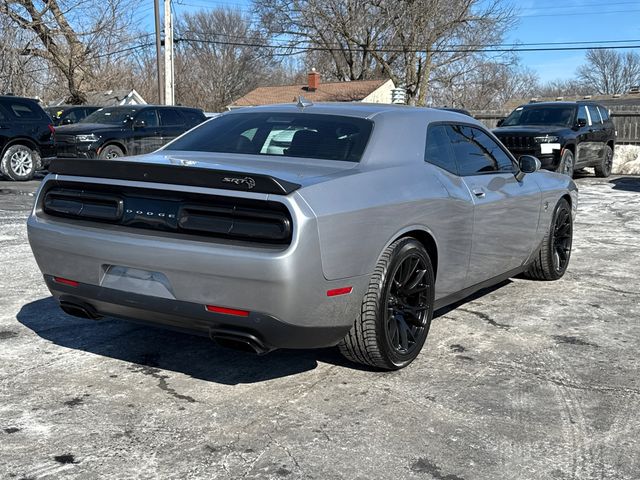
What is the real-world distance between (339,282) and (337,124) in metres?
1.36

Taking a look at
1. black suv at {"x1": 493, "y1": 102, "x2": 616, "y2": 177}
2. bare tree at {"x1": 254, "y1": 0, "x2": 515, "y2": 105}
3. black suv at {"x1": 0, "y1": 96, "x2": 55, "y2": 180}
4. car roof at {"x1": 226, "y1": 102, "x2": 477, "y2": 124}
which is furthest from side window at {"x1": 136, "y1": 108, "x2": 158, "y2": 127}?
bare tree at {"x1": 254, "y1": 0, "x2": 515, "y2": 105}

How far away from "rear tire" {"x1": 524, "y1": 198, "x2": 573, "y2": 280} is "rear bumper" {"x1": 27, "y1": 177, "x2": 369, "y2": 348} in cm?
312

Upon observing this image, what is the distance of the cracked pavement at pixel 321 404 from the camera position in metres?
3.12

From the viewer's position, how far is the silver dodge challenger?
11.4 feet

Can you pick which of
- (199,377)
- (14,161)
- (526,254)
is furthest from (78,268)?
(14,161)

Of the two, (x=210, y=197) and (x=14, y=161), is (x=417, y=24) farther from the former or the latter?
(x=210, y=197)

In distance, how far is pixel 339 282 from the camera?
363cm

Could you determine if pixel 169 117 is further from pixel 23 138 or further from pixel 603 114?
pixel 603 114

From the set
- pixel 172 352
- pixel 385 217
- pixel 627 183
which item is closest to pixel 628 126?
pixel 627 183

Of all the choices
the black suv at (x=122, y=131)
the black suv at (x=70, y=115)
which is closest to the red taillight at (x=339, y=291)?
the black suv at (x=122, y=131)

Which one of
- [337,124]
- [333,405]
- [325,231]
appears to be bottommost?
[333,405]

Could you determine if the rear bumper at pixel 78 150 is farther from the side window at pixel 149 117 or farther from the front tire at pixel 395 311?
the front tire at pixel 395 311

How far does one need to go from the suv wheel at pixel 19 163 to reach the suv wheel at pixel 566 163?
10.9 m

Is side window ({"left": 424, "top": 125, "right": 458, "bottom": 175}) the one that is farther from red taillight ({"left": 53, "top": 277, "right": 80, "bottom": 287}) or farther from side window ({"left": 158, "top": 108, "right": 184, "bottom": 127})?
side window ({"left": 158, "top": 108, "right": 184, "bottom": 127})
